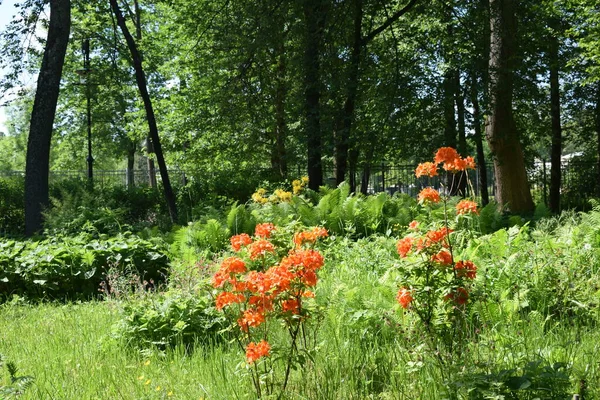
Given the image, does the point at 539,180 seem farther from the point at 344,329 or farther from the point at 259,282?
the point at 259,282

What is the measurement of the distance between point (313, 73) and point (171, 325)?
9.23m

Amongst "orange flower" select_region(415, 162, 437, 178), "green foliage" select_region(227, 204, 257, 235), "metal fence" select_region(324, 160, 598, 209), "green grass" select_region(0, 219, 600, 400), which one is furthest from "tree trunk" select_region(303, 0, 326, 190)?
"orange flower" select_region(415, 162, 437, 178)

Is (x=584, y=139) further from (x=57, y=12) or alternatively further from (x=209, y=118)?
(x=57, y=12)

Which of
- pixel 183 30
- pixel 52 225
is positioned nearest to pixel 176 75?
pixel 183 30

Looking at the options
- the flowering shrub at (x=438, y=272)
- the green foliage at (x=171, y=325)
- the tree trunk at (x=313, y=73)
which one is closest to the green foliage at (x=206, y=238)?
the green foliage at (x=171, y=325)

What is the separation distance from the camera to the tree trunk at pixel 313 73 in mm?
12477

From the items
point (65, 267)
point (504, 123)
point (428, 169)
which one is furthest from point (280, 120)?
point (428, 169)

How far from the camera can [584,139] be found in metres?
22.7

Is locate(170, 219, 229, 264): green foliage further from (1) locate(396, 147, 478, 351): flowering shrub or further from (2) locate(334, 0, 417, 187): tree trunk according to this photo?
(1) locate(396, 147, 478, 351): flowering shrub

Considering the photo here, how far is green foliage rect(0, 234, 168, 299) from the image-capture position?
6.47 metres

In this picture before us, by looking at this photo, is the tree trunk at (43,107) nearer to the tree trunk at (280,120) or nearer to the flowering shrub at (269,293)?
the tree trunk at (280,120)

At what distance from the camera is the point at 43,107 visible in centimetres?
1164

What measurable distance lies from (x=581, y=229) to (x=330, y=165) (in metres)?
12.6

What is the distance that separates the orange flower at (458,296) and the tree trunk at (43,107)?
1034 centimetres
